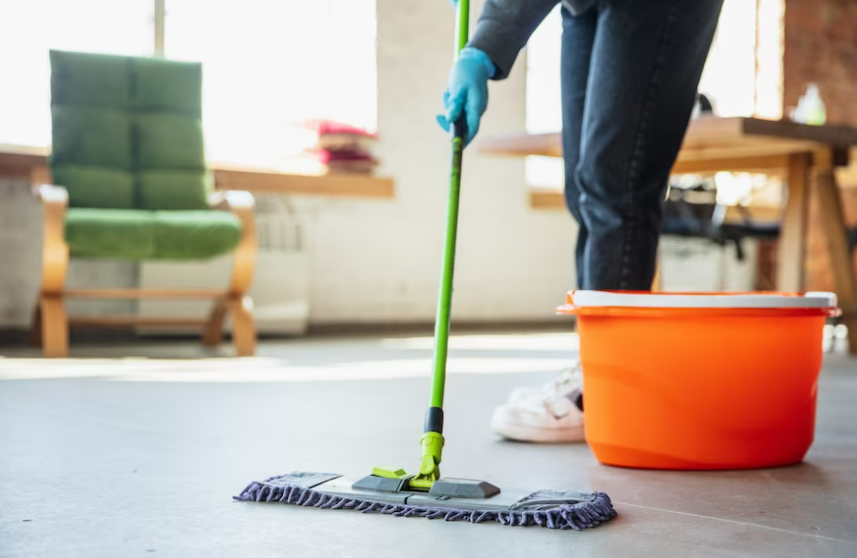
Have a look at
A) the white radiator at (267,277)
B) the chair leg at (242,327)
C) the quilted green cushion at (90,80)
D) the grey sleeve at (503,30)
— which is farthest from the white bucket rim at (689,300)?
the white radiator at (267,277)

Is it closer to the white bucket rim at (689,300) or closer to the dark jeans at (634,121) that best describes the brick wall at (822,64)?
the dark jeans at (634,121)

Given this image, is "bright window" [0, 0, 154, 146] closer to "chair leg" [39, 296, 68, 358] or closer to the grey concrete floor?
"chair leg" [39, 296, 68, 358]

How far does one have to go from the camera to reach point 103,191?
3898 millimetres

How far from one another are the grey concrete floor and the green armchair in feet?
2.61

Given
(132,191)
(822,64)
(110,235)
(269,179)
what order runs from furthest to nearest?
(822,64), (269,179), (132,191), (110,235)

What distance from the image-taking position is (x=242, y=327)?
3686 mm

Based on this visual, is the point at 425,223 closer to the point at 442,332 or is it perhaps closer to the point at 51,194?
the point at 51,194

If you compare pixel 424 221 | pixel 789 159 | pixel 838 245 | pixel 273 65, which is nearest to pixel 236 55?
pixel 273 65

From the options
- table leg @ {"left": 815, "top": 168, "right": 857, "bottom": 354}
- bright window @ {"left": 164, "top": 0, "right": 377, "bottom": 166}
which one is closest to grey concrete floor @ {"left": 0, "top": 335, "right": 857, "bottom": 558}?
table leg @ {"left": 815, "top": 168, "right": 857, "bottom": 354}

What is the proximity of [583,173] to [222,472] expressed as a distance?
0.74 metres

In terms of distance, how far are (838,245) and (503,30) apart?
2.83 m

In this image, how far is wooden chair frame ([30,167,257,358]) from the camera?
342cm

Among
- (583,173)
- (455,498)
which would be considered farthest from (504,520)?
(583,173)

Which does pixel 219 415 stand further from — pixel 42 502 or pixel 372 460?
pixel 42 502
